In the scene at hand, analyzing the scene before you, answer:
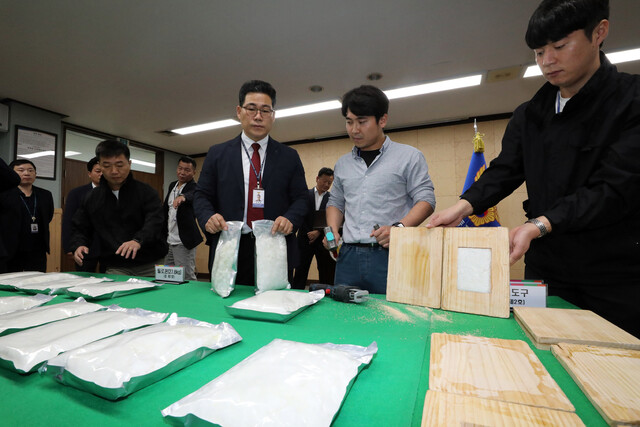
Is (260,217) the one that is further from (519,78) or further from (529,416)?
(519,78)

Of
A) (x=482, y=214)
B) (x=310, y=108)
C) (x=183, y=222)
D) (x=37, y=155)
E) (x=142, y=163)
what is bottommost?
(x=183, y=222)

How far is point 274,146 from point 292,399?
140cm

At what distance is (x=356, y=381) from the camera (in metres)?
0.53

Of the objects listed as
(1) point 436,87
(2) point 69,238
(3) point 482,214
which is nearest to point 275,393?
(2) point 69,238

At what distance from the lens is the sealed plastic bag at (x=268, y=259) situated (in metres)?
1.22

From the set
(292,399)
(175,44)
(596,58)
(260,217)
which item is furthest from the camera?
(175,44)

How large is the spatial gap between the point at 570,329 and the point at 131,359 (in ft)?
2.95

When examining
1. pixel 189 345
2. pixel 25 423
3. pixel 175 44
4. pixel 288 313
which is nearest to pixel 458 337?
pixel 288 313

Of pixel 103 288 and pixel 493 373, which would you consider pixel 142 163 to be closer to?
pixel 103 288

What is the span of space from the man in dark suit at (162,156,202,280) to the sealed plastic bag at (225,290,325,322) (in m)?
2.83

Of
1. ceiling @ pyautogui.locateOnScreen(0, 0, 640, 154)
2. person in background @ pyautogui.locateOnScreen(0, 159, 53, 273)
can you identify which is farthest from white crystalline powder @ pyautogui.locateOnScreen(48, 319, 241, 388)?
person in background @ pyautogui.locateOnScreen(0, 159, 53, 273)

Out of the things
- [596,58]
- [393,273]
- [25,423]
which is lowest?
[25,423]

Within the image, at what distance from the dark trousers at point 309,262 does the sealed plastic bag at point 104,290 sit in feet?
8.01

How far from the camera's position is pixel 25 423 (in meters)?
0.43
